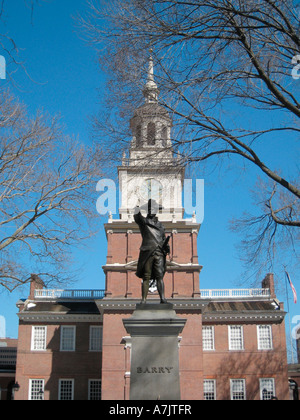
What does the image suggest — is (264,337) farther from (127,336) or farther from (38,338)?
(38,338)

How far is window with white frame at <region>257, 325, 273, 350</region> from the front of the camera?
135ft

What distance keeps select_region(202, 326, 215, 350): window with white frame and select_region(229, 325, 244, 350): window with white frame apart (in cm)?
137

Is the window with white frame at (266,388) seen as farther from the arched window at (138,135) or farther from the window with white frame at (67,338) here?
the arched window at (138,135)

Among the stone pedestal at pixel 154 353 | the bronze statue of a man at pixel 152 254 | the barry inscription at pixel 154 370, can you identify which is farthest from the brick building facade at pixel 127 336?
the barry inscription at pixel 154 370

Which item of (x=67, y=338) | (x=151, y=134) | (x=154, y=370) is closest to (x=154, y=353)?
(x=154, y=370)

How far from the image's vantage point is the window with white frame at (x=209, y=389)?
4034cm

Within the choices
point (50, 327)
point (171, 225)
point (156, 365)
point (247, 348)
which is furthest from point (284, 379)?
point (156, 365)

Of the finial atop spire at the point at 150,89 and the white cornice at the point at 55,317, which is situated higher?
the white cornice at the point at 55,317

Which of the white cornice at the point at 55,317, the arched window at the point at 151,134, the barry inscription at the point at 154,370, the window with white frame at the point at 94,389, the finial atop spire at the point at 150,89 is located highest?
the white cornice at the point at 55,317

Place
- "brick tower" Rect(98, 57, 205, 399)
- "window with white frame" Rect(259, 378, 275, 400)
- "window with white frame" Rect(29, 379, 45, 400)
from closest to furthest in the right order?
"brick tower" Rect(98, 57, 205, 399)
"window with white frame" Rect(259, 378, 275, 400)
"window with white frame" Rect(29, 379, 45, 400)

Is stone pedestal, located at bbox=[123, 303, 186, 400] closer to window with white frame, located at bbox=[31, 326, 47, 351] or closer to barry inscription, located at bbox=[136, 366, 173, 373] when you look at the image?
barry inscription, located at bbox=[136, 366, 173, 373]

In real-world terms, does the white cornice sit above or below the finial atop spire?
above

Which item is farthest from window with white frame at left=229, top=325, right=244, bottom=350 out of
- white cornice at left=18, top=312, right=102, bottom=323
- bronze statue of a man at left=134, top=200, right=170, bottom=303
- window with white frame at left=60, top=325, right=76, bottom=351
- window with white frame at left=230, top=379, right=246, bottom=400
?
bronze statue of a man at left=134, top=200, right=170, bottom=303

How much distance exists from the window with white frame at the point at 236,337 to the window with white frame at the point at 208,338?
1.37 m
